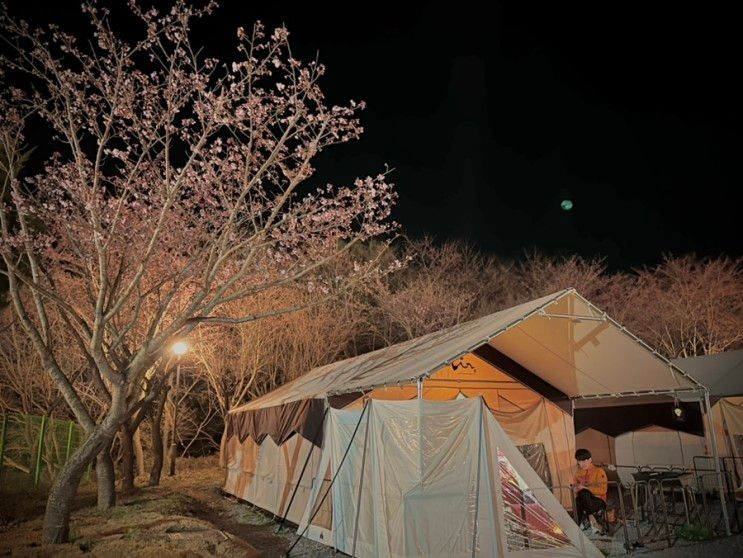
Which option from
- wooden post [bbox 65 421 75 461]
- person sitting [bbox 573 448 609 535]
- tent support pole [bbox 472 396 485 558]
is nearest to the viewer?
tent support pole [bbox 472 396 485 558]

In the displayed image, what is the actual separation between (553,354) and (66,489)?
7414 mm

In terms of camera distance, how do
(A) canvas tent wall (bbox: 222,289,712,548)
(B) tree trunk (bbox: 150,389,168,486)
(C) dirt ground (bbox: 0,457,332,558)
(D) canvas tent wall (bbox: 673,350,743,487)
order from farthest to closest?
(B) tree trunk (bbox: 150,389,168,486)
(D) canvas tent wall (bbox: 673,350,743,487)
(A) canvas tent wall (bbox: 222,289,712,548)
(C) dirt ground (bbox: 0,457,332,558)

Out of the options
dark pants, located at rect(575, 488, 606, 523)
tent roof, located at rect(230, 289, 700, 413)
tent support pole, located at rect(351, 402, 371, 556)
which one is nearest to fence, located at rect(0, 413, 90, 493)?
tent roof, located at rect(230, 289, 700, 413)

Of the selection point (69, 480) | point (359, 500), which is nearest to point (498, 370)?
point (359, 500)

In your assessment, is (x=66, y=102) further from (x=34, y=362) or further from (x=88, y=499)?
(x=34, y=362)

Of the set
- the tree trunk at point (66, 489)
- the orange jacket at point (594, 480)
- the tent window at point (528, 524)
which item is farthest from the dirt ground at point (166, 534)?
the tent window at point (528, 524)

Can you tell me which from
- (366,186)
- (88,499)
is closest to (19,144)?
(366,186)

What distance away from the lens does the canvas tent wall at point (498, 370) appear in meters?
7.15

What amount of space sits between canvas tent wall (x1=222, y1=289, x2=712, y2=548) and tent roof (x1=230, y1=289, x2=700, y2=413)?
0.02 m

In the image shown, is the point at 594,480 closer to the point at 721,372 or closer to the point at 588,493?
the point at 588,493

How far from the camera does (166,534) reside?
6.84 meters

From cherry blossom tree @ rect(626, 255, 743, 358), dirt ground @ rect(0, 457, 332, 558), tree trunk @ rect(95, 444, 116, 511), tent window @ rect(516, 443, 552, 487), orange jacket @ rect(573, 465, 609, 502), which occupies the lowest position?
dirt ground @ rect(0, 457, 332, 558)

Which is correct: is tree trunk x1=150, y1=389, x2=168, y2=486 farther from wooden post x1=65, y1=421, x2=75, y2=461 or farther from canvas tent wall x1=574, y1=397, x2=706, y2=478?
canvas tent wall x1=574, y1=397, x2=706, y2=478

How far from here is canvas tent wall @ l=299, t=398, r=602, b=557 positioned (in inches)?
210
